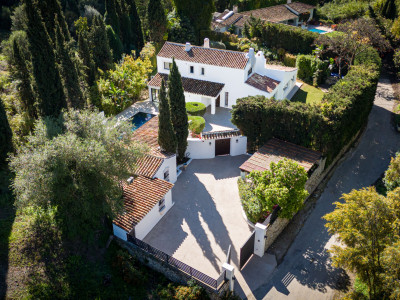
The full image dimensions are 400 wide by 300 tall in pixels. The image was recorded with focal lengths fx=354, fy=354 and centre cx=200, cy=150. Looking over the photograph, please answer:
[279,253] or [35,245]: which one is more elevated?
[35,245]

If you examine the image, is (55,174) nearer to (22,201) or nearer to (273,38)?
(22,201)

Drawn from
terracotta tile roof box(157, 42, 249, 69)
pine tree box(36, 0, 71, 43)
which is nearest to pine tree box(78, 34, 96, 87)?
pine tree box(36, 0, 71, 43)

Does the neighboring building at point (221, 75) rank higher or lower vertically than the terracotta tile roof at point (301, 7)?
lower

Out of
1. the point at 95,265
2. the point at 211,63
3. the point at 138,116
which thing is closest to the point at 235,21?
the point at 211,63

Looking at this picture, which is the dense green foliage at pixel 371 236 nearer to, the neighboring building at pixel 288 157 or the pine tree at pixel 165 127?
the neighboring building at pixel 288 157

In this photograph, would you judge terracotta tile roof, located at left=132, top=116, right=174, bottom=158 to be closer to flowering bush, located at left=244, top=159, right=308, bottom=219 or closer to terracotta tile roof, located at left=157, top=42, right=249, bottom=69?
flowering bush, located at left=244, top=159, right=308, bottom=219

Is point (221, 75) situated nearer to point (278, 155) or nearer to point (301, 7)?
point (278, 155)

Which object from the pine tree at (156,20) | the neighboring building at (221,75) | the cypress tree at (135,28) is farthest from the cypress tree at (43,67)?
the cypress tree at (135,28)
